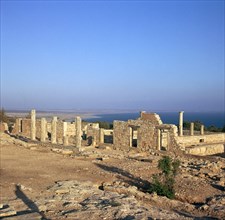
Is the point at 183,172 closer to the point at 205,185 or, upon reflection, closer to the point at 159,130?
the point at 205,185

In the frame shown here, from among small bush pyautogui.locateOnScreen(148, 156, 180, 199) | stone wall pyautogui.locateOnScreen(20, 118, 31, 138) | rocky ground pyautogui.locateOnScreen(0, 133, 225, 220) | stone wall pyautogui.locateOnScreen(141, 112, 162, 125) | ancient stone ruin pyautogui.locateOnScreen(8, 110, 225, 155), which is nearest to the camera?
rocky ground pyautogui.locateOnScreen(0, 133, 225, 220)

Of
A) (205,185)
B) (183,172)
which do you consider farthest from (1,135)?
(205,185)

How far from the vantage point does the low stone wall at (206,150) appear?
23.6m

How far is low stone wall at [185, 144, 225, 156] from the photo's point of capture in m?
23.6

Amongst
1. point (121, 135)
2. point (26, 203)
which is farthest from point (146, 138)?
point (26, 203)

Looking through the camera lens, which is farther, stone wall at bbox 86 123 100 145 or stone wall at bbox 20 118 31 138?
stone wall at bbox 20 118 31 138

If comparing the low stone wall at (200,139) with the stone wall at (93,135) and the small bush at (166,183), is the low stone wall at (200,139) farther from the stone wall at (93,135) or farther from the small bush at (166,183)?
the small bush at (166,183)

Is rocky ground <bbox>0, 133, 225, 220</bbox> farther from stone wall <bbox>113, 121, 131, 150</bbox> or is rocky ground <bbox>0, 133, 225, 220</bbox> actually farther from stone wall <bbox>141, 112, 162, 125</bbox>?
stone wall <bbox>113, 121, 131, 150</bbox>

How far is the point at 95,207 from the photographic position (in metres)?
9.66

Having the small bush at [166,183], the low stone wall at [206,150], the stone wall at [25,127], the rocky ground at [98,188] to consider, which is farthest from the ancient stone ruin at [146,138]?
the small bush at [166,183]

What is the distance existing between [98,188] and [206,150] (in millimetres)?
13904

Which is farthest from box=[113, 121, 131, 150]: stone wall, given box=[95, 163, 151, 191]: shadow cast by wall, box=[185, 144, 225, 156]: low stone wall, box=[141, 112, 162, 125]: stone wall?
box=[95, 163, 151, 191]: shadow cast by wall

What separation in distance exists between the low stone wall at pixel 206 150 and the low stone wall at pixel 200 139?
4.43 ft

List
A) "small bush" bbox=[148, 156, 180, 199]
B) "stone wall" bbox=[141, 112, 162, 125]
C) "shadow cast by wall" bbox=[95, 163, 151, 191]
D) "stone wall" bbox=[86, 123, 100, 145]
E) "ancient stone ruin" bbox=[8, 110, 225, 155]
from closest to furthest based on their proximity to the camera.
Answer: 1. "small bush" bbox=[148, 156, 180, 199]
2. "shadow cast by wall" bbox=[95, 163, 151, 191]
3. "ancient stone ruin" bbox=[8, 110, 225, 155]
4. "stone wall" bbox=[141, 112, 162, 125]
5. "stone wall" bbox=[86, 123, 100, 145]
